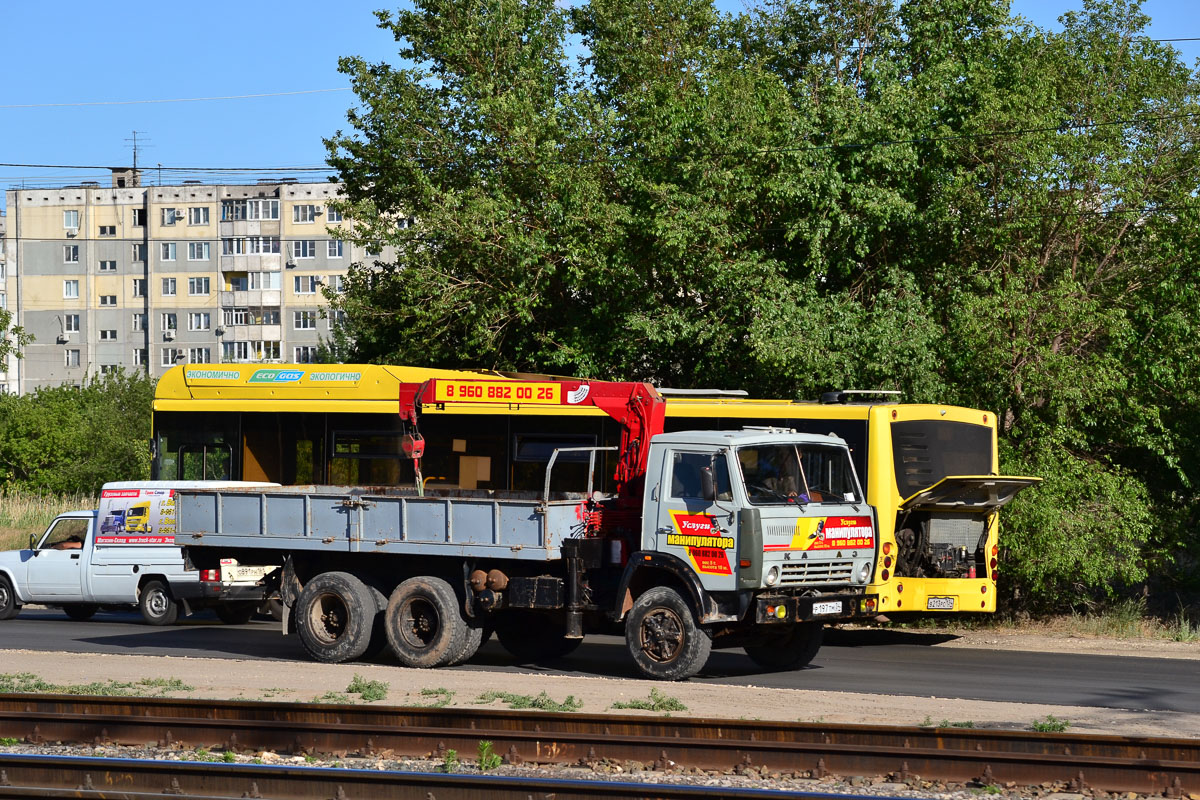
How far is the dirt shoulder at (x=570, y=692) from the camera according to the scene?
12766 mm

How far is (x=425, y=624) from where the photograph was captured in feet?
54.9

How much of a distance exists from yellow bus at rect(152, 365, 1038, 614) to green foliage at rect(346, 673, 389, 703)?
498cm

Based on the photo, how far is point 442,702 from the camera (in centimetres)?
1369

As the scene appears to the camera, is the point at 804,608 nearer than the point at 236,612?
Yes

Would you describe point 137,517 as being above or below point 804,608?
above

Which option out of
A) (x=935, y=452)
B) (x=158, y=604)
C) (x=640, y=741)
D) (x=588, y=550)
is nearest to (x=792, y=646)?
(x=588, y=550)

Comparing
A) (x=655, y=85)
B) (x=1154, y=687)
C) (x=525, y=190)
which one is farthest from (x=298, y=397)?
(x=1154, y=687)

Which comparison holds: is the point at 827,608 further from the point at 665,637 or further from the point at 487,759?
the point at 487,759

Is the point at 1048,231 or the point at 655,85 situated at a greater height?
the point at 655,85

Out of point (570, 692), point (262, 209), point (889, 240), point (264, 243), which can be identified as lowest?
point (570, 692)

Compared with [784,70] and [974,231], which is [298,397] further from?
[784,70]

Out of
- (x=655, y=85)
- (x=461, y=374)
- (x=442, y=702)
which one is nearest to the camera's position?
(x=442, y=702)

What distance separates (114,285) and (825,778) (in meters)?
90.7

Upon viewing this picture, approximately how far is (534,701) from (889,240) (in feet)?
43.0
